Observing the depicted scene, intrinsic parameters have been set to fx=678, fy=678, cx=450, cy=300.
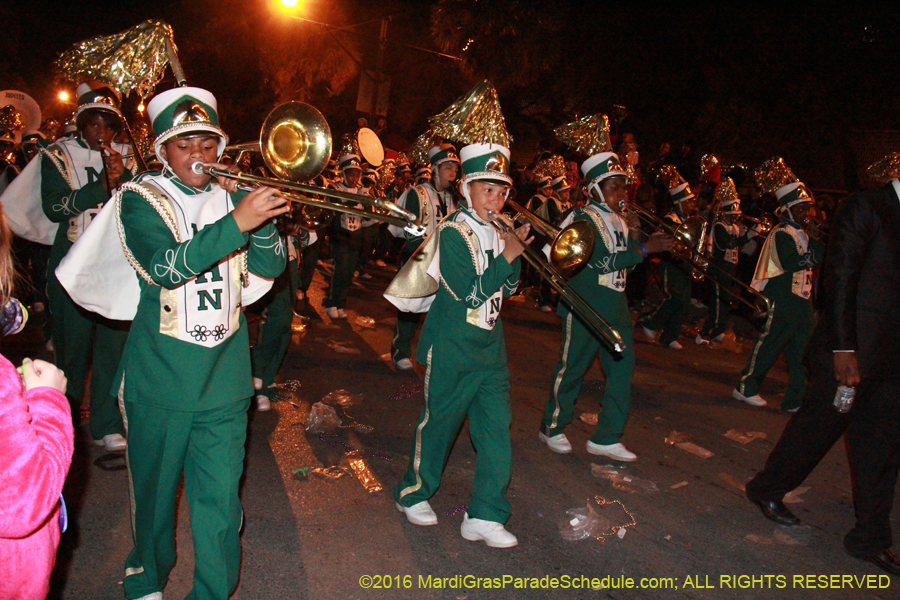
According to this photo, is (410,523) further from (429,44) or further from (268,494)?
(429,44)

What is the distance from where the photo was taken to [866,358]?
153 inches

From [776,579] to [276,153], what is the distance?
3538 mm

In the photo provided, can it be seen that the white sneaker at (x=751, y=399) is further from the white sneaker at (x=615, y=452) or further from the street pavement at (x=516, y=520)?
the white sneaker at (x=615, y=452)

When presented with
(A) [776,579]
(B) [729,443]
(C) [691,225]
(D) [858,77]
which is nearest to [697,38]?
(D) [858,77]

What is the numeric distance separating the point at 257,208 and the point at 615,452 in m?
3.75

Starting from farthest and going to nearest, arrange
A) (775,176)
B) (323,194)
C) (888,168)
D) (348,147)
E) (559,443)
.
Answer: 1. (348,147)
2. (888,168)
3. (775,176)
4. (559,443)
5. (323,194)

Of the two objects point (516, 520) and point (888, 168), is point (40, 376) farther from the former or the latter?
point (888, 168)

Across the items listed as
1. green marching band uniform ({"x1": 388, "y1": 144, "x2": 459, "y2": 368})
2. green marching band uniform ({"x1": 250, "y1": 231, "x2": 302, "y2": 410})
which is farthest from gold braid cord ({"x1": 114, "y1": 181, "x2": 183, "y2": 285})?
green marching band uniform ({"x1": 388, "y1": 144, "x2": 459, "y2": 368})

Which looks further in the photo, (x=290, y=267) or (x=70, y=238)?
(x=290, y=267)

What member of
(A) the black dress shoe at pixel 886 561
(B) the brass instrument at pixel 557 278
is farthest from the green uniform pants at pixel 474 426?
(A) the black dress shoe at pixel 886 561

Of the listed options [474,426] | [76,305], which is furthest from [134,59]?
[474,426]

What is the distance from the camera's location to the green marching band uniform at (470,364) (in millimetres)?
3828

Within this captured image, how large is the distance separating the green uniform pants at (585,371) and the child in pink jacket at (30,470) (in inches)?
157

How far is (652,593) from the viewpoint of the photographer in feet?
11.8
